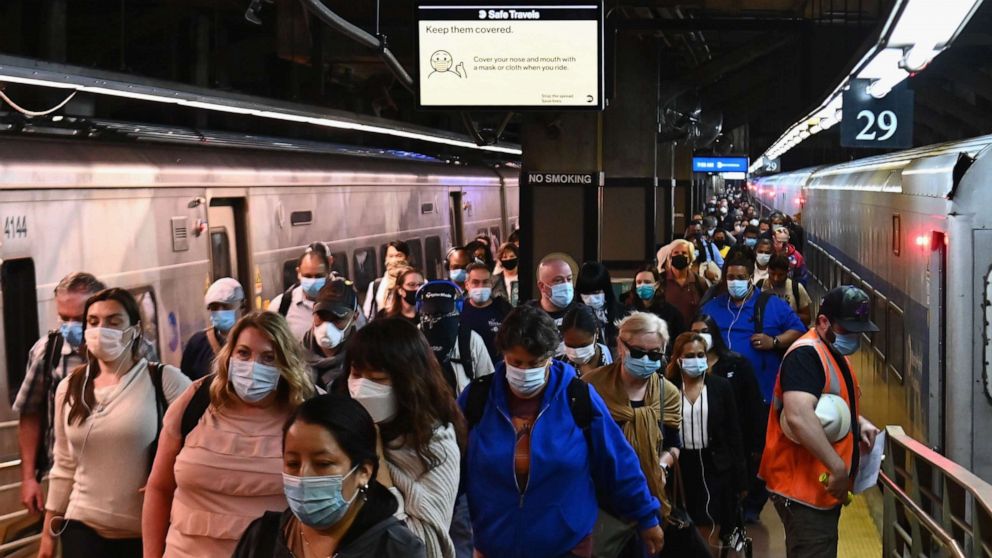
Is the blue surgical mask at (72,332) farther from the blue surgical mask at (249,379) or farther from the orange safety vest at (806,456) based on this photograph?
the orange safety vest at (806,456)

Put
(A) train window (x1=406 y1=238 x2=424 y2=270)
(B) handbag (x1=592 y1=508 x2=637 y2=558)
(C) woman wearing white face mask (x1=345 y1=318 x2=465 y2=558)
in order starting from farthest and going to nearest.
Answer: (A) train window (x1=406 y1=238 x2=424 y2=270), (B) handbag (x1=592 y1=508 x2=637 y2=558), (C) woman wearing white face mask (x1=345 y1=318 x2=465 y2=558)

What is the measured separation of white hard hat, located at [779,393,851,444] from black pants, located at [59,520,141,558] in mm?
2731

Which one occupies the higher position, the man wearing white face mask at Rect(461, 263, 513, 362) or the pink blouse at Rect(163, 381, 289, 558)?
the man wearing white face mask at Rect(461, 263, 513, 362)

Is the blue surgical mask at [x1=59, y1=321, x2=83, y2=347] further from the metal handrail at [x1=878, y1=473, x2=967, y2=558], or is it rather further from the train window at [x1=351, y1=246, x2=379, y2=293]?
the train window at [x1=351, y1=246, x2=379, y2=293]

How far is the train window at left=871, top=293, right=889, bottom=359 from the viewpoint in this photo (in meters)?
9.64

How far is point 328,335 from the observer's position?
19.9ft

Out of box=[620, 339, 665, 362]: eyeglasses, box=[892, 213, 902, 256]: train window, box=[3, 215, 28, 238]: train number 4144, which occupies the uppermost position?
box=[3, 215, 28, 238]: train number 4144

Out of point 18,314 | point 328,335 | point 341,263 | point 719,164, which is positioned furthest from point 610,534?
point 719,164

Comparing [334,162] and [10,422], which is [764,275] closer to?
[334,162]

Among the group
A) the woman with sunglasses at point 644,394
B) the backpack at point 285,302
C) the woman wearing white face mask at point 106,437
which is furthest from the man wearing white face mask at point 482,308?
the woman wearing white face mask at point 106,437

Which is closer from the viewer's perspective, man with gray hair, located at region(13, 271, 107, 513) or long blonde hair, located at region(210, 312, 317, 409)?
long blonde hair, located at region(210, 312, 317, 409)

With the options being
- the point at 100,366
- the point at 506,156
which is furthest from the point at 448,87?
the point at 506,156

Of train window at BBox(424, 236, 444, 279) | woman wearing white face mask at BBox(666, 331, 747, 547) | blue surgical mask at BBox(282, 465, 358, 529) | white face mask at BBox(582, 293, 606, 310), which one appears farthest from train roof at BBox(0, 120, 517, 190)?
blue surgical mask at BBox(282, 465, 358, 529)

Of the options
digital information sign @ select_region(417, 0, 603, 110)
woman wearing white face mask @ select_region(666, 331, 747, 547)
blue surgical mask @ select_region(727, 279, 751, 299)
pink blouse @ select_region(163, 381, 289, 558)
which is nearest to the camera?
Answer: pink blouse @ select_region(163, 381, 289, 558)
